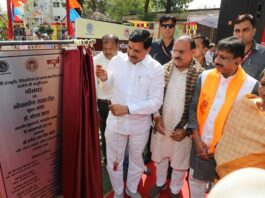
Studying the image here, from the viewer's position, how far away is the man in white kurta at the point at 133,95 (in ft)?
8.16

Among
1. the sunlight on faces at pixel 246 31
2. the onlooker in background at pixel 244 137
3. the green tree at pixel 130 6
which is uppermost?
the green tree at pixel 130 6

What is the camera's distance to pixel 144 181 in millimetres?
3359

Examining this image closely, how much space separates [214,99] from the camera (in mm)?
2232

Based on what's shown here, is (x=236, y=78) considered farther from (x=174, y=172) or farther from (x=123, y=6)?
(x=123, y=6)

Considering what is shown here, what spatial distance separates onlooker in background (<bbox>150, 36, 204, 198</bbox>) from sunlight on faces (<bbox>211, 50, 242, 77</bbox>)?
42 cm

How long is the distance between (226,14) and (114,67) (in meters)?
1.91

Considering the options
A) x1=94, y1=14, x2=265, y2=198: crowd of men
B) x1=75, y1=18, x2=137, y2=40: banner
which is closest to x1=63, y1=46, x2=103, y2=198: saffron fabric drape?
x1=94, y1=14, x2=265, y2=198: crowd of men

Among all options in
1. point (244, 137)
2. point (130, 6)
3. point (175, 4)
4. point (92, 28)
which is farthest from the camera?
point (130, 6)

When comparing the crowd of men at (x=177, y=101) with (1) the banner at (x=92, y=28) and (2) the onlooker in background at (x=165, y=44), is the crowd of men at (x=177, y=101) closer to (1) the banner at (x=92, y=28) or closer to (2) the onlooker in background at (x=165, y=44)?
(2) the onlooker in background at (x=165, y=44)

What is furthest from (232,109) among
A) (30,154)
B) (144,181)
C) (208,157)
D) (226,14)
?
(226,14)

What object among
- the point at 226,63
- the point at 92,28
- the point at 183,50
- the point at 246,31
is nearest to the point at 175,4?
the point at 92,28

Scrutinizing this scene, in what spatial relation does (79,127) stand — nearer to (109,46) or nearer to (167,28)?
(109,46)

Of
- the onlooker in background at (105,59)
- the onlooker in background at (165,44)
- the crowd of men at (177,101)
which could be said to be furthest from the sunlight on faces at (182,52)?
the onlooker in background at (105,59)

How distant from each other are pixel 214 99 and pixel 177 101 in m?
0.47
